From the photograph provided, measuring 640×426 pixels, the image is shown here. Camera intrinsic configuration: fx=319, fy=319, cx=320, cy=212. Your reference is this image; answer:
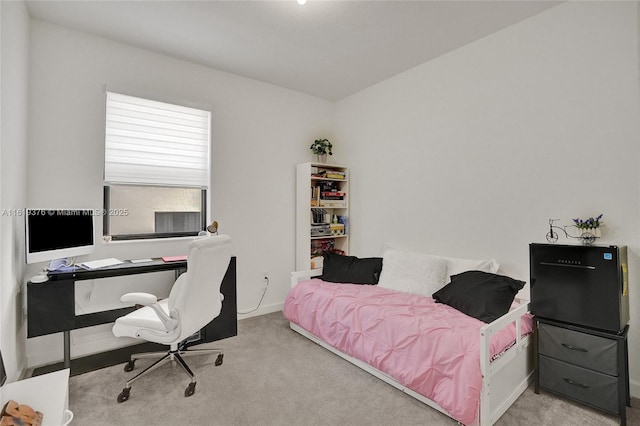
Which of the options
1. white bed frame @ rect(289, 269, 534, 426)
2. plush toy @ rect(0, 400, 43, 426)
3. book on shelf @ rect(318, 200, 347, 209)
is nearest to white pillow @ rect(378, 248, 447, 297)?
white bed frame @ rect(289, 269, 534, 426)

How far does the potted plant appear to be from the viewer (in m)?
4.08

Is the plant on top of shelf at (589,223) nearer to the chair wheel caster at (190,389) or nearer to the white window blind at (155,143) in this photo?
the chair wheel caster at (190,389)

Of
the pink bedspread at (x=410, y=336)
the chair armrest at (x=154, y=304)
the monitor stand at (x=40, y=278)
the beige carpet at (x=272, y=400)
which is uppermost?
the monitor stand at (x=40, y=278)

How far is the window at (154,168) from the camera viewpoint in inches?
114

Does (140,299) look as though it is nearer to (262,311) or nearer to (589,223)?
(262,311)

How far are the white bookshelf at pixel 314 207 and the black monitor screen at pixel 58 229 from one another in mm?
2106

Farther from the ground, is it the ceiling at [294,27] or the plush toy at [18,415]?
the ceiling at [294,27]

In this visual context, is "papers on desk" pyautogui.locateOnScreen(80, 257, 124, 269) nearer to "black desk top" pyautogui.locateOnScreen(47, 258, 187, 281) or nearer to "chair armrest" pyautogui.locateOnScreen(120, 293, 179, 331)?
"black desk top" pyautogui.locateOnScreen(47, 258, 187, 281)

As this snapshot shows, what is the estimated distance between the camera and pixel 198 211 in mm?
3467

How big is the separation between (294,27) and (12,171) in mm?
2254

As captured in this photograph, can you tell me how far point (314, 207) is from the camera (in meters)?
3.89

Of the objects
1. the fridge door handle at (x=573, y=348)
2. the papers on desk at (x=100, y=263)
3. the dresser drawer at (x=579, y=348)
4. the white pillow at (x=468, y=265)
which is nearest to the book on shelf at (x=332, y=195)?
the white pillow at (x=468, y=265)

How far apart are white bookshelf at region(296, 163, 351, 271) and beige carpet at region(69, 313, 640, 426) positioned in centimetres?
146

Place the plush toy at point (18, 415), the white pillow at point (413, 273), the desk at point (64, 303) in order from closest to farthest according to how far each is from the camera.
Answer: the plush toy at point (18, 415), the desk at point (64, 303), the white pillow at point (413, 273)
